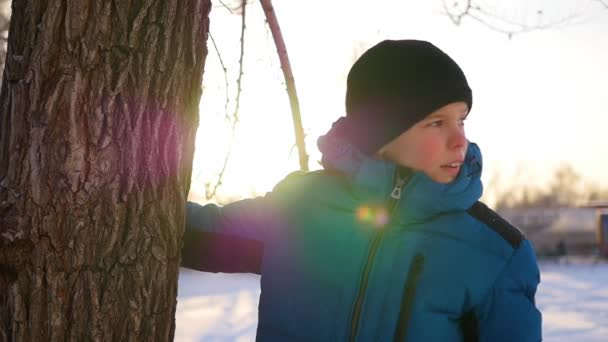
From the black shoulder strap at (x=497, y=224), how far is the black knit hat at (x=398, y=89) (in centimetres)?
32

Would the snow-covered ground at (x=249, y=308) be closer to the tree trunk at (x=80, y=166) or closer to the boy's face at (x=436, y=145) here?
the boy's face at (x=436, y=145)

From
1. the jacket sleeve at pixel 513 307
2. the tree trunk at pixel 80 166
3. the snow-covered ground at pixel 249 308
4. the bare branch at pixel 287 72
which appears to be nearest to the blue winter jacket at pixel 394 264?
the jacket sleeve at pixel 513 307

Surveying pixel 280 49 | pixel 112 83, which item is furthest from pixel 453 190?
pixel 280 49

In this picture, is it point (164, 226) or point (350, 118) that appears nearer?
point (164, 226)

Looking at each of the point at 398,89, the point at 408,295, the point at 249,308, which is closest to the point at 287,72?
the point at 398,89

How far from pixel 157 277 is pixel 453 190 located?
2.79 ft

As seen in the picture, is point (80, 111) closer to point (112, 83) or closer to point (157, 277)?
point (112, 83)

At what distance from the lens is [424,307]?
6.00 feet

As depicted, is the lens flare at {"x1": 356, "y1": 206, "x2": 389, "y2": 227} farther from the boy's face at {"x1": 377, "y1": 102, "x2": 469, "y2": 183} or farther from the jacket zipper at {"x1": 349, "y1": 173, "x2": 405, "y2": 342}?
the boy's face at {"x1": 377, "y1": 102, "x2": 469, "y2": 183}

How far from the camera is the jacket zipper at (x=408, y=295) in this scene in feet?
5.98

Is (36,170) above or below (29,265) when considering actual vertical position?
above

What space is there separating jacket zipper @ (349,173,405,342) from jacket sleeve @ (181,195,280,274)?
1.13 ft

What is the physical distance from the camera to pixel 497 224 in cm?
190

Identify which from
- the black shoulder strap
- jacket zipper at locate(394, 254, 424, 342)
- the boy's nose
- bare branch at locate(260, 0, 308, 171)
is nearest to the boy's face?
the boy's nose
